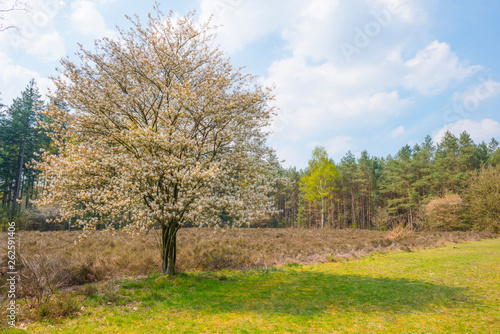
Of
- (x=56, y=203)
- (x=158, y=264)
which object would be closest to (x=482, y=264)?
(x=158, y=264)

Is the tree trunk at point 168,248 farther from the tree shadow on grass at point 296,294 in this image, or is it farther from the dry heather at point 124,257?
the dry heather at point 124,257

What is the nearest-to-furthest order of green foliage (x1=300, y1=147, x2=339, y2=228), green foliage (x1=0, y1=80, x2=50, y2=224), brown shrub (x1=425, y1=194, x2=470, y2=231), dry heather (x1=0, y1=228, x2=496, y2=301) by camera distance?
dry heather (x1=0, y1=228, x2=496, y2=301)
brown shrub (x1=425, y1=194, x2=470, y2=231)
green foliage (x1=0, y1=80, x2=50, y2=224)
green foliage (x1=300, y1=147, x2=339, y2=228)

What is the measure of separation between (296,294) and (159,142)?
6.87 meters

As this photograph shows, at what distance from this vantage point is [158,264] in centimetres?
1241

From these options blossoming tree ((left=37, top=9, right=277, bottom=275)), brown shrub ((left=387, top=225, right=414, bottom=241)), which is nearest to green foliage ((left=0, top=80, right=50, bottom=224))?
blossoming tree ((left=37, top=9, right=277, bottom=275))

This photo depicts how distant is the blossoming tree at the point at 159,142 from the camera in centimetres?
874

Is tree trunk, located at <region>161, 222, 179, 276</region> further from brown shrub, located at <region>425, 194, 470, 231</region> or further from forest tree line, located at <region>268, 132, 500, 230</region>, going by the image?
brown shrub, located at <region>425, 194, 470, 231</region>

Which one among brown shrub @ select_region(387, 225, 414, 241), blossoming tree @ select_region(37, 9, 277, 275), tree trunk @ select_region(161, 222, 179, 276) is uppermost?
blossoming tree @ select_region(37, 9, 277, 275)

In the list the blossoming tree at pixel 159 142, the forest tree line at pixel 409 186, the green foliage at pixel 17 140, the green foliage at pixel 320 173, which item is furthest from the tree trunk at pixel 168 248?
the green foliage at pixel 17 140

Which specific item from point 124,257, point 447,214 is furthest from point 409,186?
point 124,257

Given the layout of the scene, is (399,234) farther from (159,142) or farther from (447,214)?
(159,142)

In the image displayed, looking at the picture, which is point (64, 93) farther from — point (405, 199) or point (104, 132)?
point (405, 199)

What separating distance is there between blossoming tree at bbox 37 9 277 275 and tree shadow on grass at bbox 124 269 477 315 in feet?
5.17

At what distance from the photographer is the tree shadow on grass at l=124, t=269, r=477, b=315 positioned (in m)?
7.55
